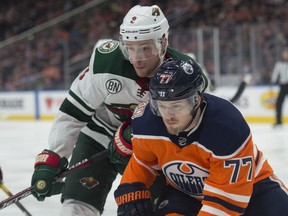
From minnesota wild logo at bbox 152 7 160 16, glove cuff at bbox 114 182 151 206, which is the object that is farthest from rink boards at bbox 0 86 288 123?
glove cuff at bbox 114 182 151 206

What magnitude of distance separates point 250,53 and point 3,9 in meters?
6.09

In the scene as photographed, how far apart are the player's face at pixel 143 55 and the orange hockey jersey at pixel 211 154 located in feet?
0.74

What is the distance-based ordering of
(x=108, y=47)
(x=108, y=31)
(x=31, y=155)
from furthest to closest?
1. (x=108, y=31)
2. (x=31, y=155)
3. (x=108, y=47)

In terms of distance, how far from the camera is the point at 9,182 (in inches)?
152

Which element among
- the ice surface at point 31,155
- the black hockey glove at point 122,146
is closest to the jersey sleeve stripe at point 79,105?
the black hockey glove at point 122,146

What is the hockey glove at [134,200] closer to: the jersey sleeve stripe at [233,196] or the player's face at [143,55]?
the jersey sleeve stripe at [233,196]

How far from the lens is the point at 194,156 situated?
1.88 m

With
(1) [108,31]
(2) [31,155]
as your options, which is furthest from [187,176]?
(1) [108,31]

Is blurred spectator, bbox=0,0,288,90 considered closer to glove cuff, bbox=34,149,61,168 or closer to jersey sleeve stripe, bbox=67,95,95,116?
jersey sleeve stripe, bbox=67,95,95,116

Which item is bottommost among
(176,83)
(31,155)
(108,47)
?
(31,155)

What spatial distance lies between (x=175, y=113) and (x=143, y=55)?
43 centimetres

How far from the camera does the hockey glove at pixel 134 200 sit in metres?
1.95

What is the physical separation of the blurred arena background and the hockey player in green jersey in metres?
5.73

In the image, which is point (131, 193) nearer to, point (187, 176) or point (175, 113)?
point (187, 176)
